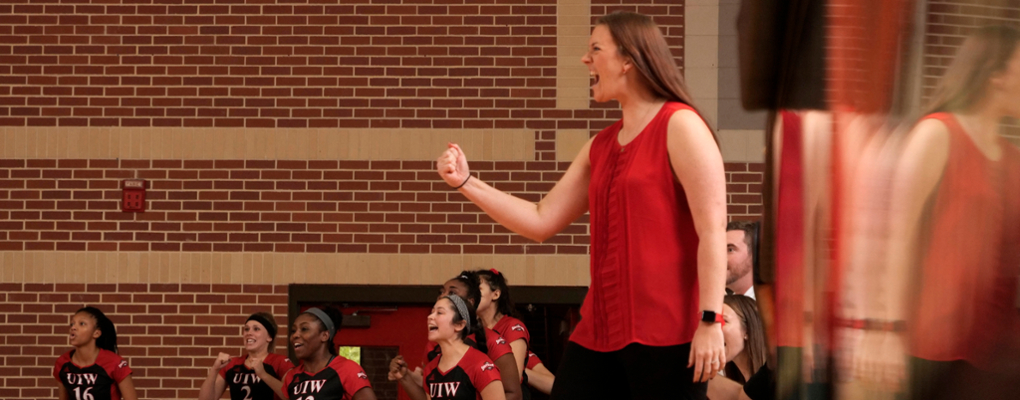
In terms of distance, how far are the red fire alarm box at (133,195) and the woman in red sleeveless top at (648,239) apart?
21.5 ft

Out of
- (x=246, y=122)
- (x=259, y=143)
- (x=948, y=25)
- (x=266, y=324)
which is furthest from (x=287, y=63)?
(x=948, y=25)

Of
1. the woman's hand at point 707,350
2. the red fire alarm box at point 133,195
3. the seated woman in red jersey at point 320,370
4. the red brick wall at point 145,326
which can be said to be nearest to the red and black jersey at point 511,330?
the seated woman in red jersey at point 320,370

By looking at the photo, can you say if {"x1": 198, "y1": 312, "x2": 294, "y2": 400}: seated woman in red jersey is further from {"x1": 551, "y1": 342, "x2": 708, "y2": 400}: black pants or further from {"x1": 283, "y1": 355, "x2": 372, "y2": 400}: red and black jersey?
{"x1": 551, "y1": 342, "x2": 708, "y2": 400}: black pants

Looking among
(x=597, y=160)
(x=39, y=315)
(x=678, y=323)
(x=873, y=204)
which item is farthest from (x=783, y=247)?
(x=39, y=315)

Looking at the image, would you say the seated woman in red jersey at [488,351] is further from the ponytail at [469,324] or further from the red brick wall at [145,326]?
the red brick wall at [145,326]

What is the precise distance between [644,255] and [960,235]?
1.52 m

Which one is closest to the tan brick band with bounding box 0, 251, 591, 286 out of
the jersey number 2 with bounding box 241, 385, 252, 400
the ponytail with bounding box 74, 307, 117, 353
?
the ponytail with bounding box 74, 307, 117, 353

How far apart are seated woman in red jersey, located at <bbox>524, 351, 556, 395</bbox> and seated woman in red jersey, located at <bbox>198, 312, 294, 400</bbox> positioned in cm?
176

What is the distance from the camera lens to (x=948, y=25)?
0.59 meters

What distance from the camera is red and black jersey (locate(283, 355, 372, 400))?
6.04 meters

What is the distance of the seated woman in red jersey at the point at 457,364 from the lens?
5398 millimetres

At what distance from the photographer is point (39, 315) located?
7.93 metres

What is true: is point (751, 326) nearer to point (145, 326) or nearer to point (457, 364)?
point (457, 364)

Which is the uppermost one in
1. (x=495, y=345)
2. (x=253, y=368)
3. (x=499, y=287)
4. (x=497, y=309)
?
(x=499, y=287)
